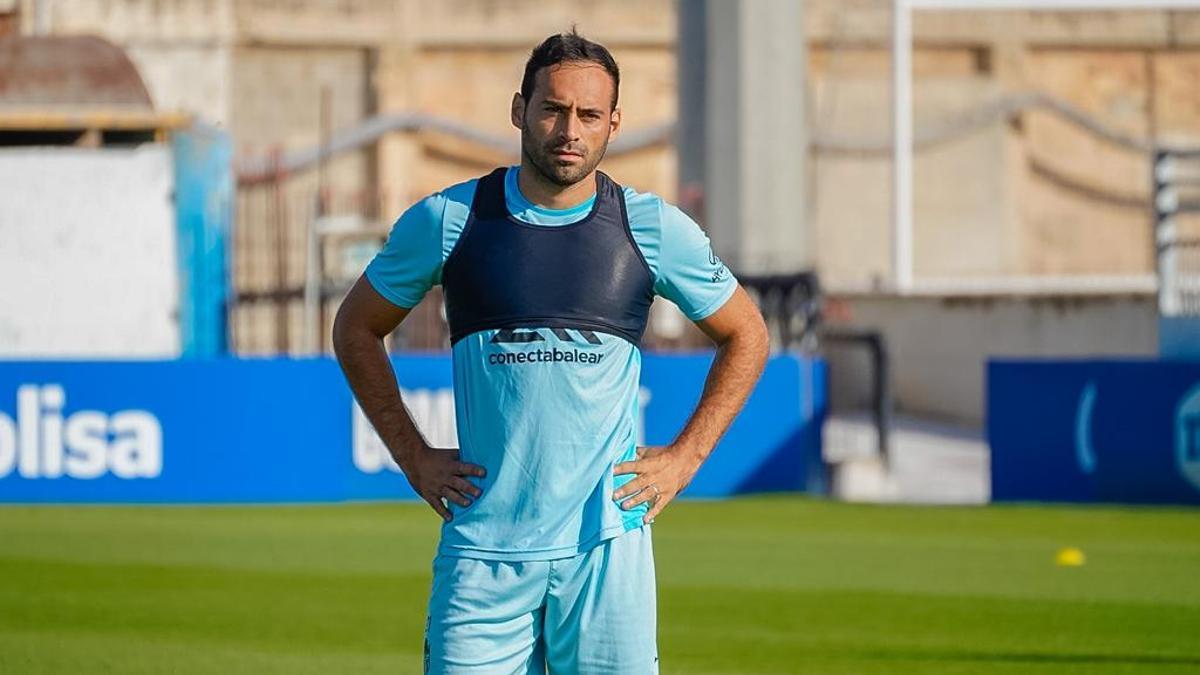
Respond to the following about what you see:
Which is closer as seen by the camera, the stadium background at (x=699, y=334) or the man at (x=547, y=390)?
the man at (x=547, y=390)

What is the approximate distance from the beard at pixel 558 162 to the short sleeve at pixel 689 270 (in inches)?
8.8

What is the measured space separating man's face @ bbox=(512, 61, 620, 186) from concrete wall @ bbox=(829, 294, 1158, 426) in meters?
25.6

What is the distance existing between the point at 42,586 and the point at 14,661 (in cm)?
297

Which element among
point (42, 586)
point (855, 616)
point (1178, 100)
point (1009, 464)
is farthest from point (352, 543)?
point (1178, 100)

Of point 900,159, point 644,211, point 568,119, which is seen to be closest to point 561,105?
point 568,119

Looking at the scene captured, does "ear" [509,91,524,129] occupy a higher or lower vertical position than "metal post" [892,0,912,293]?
lower

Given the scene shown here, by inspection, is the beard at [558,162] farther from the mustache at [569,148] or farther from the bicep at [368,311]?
the bicep at [368,311]

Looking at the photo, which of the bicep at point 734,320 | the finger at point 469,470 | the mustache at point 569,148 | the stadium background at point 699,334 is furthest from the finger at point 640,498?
the stadium background at point 699,334

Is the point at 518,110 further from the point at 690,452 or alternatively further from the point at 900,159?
the point at 900,159

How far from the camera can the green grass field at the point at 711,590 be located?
33.9 feet

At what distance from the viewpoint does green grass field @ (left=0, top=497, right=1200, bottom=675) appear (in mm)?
10344

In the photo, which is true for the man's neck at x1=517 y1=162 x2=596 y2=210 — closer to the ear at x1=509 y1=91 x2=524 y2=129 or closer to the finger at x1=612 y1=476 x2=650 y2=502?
the ear at x1=509 y1=91 x2=524 y2=129

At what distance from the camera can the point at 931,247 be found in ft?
140

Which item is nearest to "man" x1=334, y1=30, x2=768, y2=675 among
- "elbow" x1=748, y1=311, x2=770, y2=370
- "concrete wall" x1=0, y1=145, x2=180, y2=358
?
"elbow" x1=748, y1=311, x2=770, y2=370
